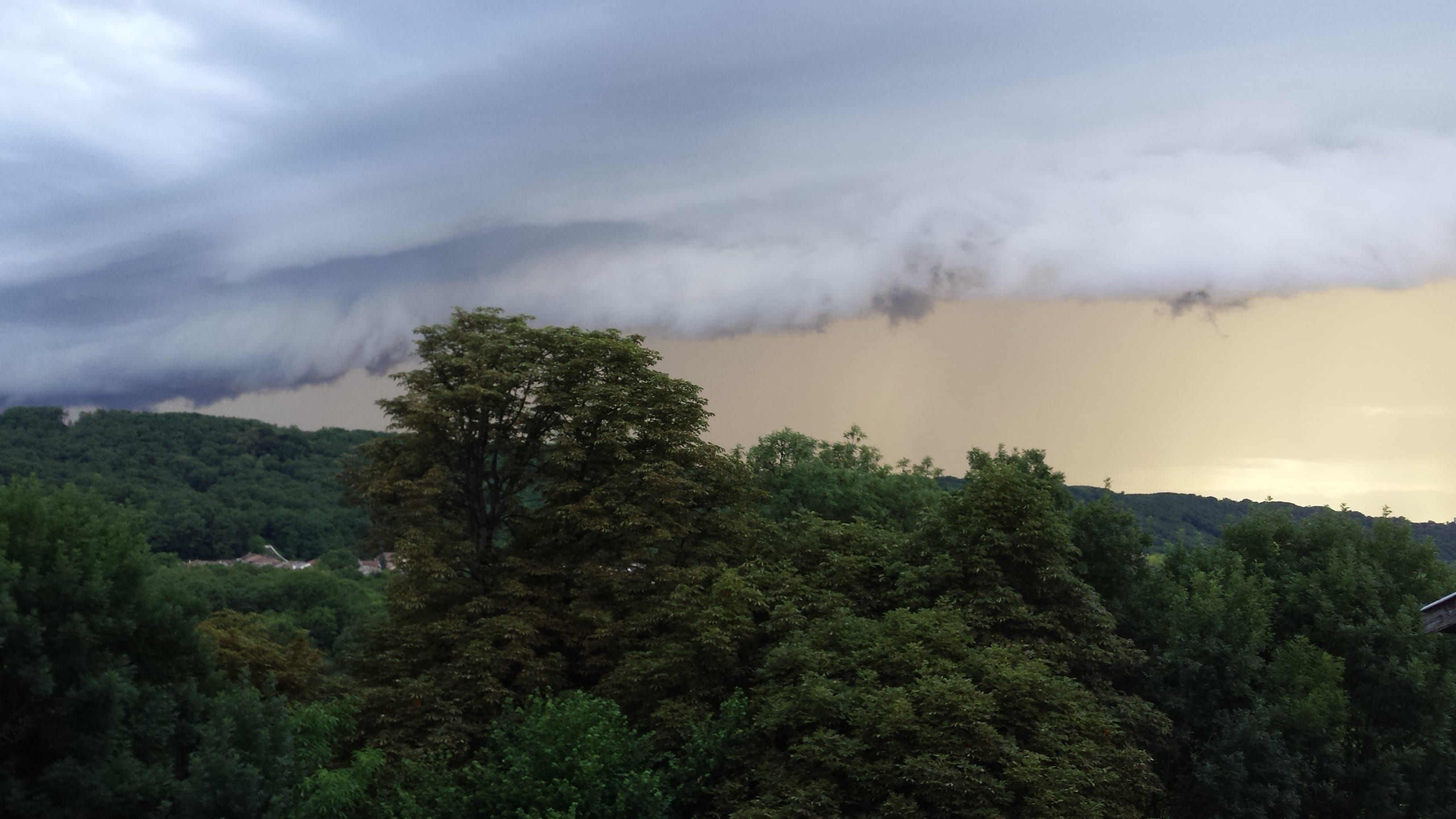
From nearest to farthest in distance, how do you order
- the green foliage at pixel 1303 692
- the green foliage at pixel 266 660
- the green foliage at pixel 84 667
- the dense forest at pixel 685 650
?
the green foliage at pixel 84 667 < the dense forest at pixel 685 650 < the green foliage at pixel 1303 692 < the green foliage at pixel 266 660

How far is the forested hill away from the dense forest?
378ft

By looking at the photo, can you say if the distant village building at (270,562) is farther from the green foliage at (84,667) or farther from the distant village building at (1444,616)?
the distant village building at (1444,616)

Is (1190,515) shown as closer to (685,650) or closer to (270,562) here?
(685,650)

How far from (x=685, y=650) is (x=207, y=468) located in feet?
528

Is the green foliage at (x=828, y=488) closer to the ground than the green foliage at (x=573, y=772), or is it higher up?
higher up

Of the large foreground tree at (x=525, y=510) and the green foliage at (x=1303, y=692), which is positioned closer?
the green foliage at (x=1303, y=692)

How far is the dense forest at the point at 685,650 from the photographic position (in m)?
21.8

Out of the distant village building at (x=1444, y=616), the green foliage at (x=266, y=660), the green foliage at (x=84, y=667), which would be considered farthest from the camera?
the green foliage at (x=266, y=660)

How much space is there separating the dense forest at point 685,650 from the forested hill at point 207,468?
4540 inches

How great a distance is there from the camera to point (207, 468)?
6580 inches

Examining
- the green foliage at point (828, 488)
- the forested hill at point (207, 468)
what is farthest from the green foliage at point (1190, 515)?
the forested hill at point (207, 468)

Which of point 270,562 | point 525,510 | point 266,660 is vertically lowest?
point 270,562

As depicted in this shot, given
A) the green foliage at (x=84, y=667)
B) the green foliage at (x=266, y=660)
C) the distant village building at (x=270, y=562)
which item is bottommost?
the distant village building at (x=270, y=562)

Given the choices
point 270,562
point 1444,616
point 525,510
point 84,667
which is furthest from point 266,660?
point 270,562
